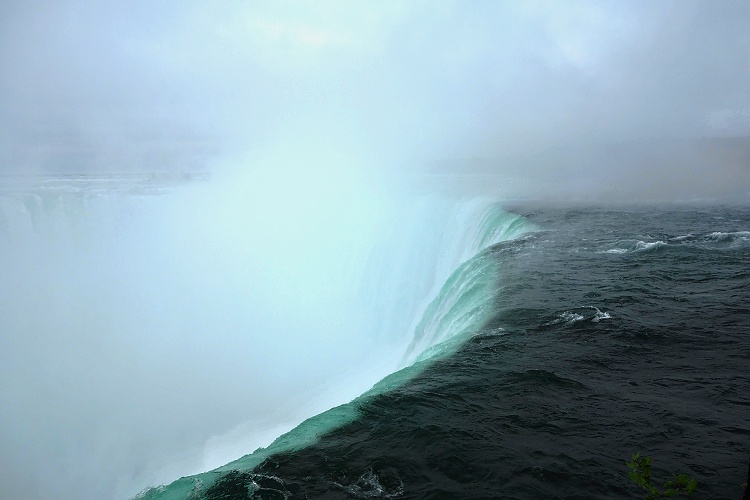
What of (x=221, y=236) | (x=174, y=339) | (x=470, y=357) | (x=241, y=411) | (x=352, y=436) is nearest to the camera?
(x=352, y=436)

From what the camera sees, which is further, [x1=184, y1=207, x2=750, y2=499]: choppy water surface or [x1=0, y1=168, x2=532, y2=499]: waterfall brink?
[x1=0, y1=168, x2=532, y2=499]: waterfall brink

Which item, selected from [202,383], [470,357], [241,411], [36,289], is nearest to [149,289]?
[36,289]

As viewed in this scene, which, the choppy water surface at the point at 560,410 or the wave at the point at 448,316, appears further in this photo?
the wave at the point at 448,316

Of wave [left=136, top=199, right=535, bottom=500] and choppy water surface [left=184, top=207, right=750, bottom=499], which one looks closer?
choppy water surface [left=184, top=207, right=750, bottom=499]

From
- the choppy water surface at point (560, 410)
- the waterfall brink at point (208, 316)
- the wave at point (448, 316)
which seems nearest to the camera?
the choppy water surface at point (560, 410)

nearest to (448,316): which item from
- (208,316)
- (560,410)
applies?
(560,410)

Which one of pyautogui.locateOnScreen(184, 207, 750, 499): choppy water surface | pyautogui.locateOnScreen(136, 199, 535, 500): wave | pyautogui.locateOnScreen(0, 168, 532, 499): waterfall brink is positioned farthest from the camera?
pyautogui.locateOnScreen(0, 168, 532, 499): waterfall brink

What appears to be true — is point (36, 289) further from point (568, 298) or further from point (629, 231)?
point (629, 231)

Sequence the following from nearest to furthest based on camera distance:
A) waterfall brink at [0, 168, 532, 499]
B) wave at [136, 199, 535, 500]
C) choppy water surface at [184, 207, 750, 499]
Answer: choppy water surface at [184, 207, 750, 499] < wave at [136, 199, 535, 500] < waterfall brink at [0, 168, 532, 499]
